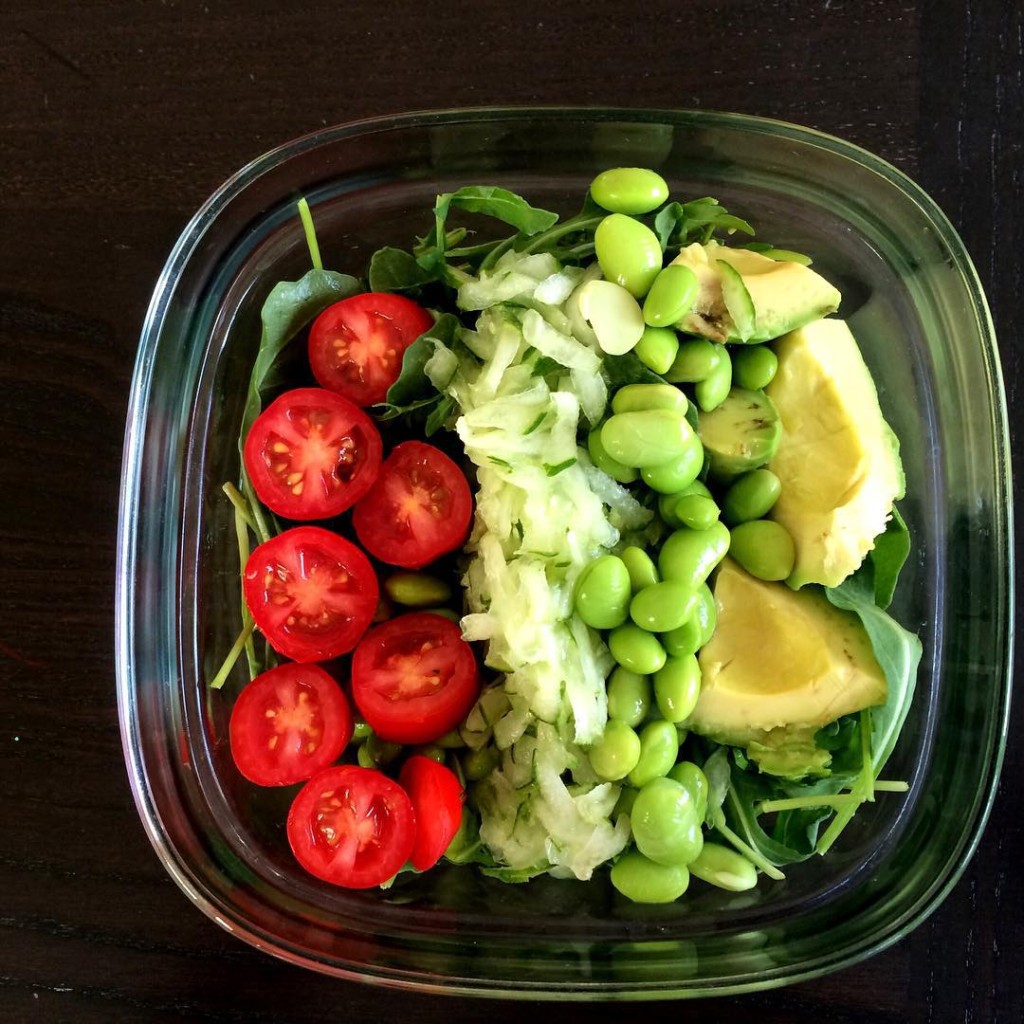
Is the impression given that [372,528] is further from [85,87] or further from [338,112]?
[85,87]

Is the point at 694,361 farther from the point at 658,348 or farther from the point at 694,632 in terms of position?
the point at 694,632

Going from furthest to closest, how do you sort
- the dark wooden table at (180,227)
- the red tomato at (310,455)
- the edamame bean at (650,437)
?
the dark wooden table at (180,227) → the red tomato at (310,455) → the edamame bean at (650,437)

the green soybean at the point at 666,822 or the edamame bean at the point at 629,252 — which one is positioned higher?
the edamame bean at the point at 629,252

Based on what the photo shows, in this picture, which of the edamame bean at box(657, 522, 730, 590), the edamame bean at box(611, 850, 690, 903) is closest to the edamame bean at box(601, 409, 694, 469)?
the edamame bean at box(657, 522, 730, 590)

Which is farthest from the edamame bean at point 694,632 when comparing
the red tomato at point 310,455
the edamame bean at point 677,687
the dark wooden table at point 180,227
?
the dark wooden table at point 180,227

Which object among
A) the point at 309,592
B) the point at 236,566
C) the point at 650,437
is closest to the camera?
the point at 650,437

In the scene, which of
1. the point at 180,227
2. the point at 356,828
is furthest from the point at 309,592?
the point at 180,227

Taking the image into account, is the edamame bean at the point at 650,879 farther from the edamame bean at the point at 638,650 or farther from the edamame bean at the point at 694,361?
the edamame bean at the point at 694,361
